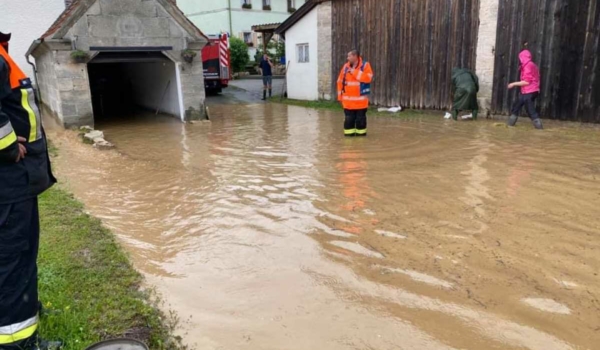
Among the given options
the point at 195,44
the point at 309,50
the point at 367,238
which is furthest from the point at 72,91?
the point at 367,238

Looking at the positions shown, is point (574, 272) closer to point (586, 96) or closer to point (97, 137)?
point (586, 96)

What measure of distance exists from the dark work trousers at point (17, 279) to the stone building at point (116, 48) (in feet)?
32.7

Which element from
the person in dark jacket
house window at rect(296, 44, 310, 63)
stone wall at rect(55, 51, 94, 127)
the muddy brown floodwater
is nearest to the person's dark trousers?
the muddy brown floodwater

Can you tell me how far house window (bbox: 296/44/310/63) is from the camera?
57.8ft

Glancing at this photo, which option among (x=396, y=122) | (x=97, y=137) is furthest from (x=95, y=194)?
(x=396, y=122)

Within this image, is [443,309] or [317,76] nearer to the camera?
[443,309]

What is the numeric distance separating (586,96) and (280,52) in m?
24.4

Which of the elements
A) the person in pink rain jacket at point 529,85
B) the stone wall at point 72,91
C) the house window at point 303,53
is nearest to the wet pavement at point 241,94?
the house window at point 303,53

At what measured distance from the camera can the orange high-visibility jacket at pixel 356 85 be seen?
923 centimetres

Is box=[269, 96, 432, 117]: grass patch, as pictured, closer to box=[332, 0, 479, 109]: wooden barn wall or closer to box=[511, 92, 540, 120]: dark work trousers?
box=[332, 0, 479, 109]: wooden barn wall

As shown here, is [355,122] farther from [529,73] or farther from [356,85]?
[529,73]

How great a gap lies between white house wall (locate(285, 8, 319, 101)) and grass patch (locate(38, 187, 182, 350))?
1325 centimetres

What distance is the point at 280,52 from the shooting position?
32.2m

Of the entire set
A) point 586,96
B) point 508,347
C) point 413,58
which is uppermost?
point 413,58
